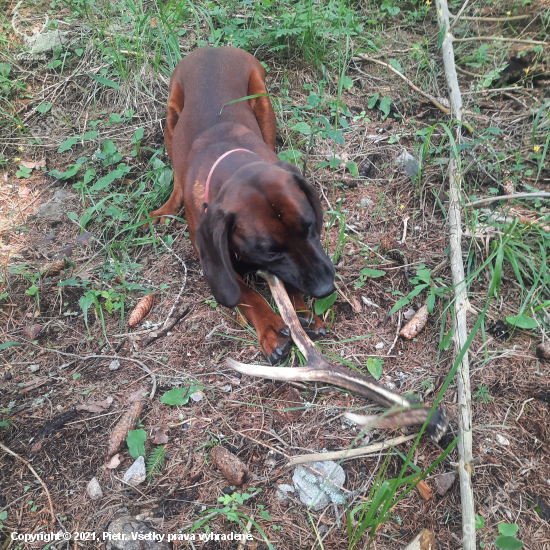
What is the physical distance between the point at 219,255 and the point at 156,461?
1.01 m

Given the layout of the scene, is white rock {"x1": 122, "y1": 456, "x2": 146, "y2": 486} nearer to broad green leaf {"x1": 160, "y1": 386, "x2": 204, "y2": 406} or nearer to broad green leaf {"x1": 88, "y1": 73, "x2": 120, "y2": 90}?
broad green leaf {"x1": 160, "y1": 386, "x2": 204, "y2": 406}

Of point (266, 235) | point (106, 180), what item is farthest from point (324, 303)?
point (106, 180)

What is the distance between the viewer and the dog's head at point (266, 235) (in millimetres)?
2250

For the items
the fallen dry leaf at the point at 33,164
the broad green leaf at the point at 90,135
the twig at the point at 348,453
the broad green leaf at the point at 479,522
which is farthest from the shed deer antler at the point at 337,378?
the fallen dry leaf at the point at 33,164

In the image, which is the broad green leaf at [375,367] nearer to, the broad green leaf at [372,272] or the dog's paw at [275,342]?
the dog's paw at [275,342]

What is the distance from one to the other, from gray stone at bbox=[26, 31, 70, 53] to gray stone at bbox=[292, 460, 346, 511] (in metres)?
4.27

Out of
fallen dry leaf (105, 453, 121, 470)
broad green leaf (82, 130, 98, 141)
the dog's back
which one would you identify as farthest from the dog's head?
broad green leaf (82, 130, 98, 141)

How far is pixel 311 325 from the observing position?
2.46m

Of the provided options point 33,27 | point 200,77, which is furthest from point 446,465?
point 33,27

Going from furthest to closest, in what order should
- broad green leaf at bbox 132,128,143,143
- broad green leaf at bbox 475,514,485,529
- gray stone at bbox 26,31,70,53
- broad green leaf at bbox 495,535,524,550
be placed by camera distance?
gray stone at bbox 26,31,70,53 < broad green leaf at bbox 132,128,143,143 < broad green leaf at bbox 475,514,485,529 < broad green leaf at bbox 495,535,524,550

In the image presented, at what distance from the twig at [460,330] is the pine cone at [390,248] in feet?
1.07

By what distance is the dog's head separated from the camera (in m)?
2.25

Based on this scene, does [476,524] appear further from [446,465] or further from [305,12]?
[305,12]

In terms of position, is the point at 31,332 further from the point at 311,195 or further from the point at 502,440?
the point at 502,440
